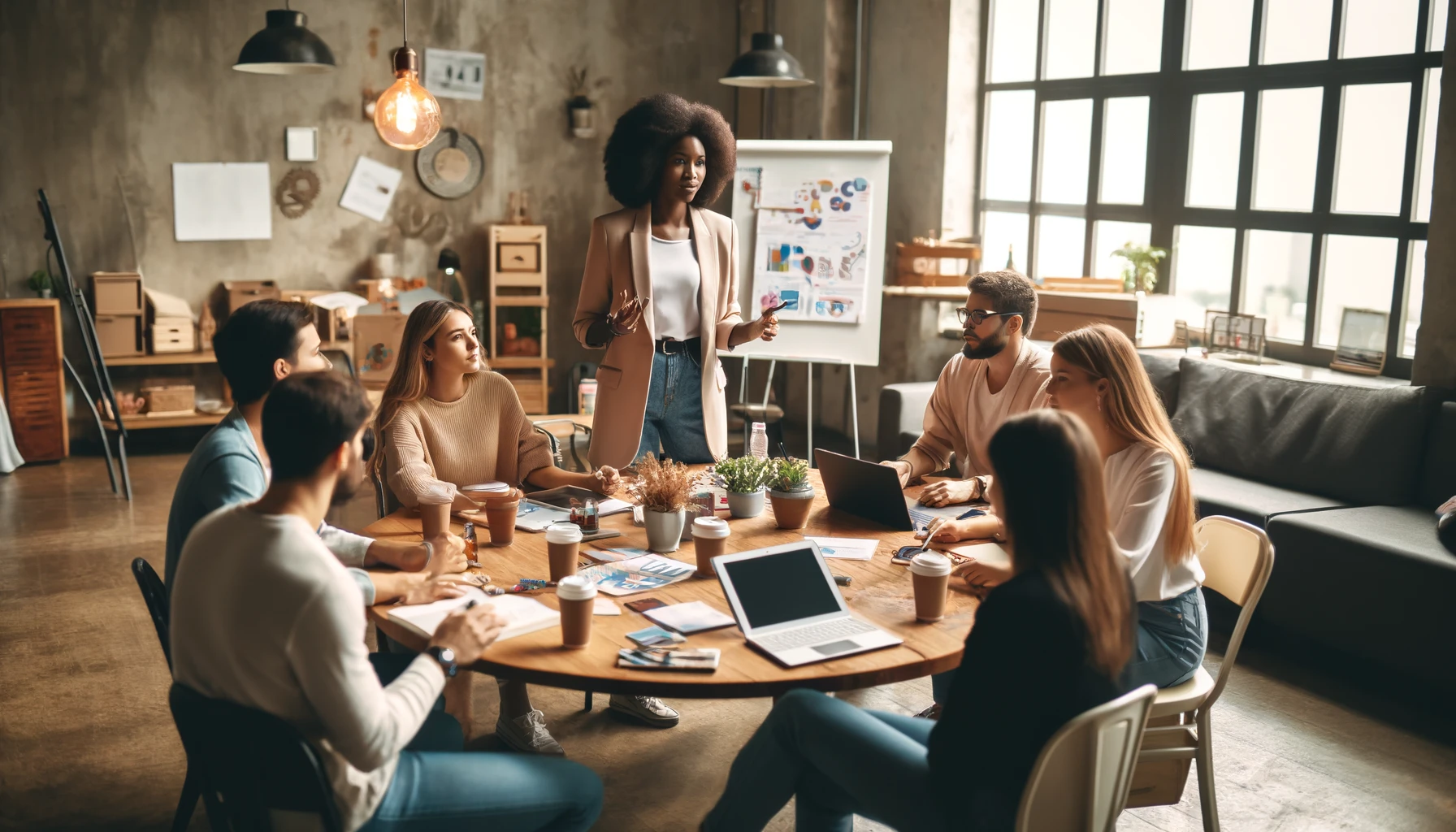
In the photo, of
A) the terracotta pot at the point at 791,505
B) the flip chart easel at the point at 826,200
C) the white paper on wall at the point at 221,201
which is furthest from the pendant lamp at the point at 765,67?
the terracotta pot at the point at 791,505

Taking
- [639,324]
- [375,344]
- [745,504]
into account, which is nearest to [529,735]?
[745,504]

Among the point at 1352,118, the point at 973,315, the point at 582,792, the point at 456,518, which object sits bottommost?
the point at 582,792

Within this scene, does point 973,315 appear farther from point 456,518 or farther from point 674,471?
point 456,518

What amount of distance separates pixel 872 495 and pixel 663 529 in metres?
0.59

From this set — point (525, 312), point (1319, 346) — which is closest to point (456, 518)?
point (1319, 346)

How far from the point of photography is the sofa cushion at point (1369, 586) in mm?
3533

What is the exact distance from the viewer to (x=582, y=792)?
202 centimetres

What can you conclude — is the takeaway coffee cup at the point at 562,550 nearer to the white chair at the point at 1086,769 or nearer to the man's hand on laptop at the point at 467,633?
the man's hand on laptop at the point at 467,633

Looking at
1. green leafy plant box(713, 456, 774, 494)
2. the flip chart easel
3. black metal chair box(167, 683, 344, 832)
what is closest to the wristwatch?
black metal chair box(167, 683, 344, 832)

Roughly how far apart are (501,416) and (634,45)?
17.4 ft

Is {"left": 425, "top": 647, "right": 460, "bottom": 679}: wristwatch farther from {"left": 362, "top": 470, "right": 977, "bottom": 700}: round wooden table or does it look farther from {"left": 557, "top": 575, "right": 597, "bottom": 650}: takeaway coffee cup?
{"left": 557, "top": 575, "right": 597, "bottom": 650}: takeaway coffee cup

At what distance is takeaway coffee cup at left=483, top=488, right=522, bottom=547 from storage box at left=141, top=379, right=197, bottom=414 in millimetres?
5074

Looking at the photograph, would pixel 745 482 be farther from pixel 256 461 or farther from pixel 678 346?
pixel 256 461

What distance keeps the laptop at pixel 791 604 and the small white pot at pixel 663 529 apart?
405 millimetres
